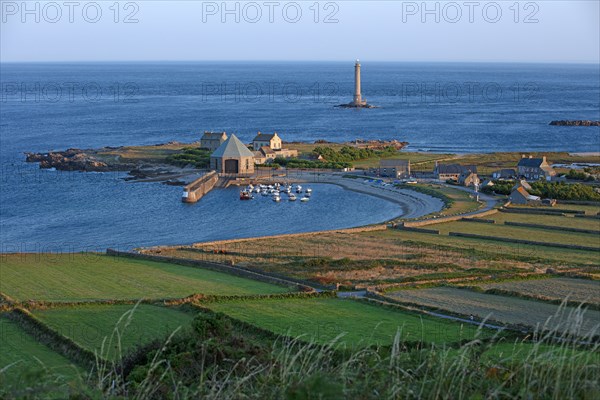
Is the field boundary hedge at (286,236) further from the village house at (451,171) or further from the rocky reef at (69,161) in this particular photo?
the rocky reef at (69,161)

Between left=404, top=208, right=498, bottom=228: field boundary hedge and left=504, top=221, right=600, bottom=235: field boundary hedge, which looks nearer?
left=504, top=221, right=600, bottom=235: field boundary hedge

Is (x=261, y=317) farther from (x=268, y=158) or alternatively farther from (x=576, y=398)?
(x=268, y=158)

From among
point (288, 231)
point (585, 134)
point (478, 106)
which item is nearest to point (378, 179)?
point (288, 231)

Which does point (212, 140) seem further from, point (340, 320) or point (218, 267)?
point (340, 320)

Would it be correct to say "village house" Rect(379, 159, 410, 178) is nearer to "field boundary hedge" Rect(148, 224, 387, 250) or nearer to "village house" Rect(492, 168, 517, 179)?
"village house" Rect(492, 168, 517, 179)

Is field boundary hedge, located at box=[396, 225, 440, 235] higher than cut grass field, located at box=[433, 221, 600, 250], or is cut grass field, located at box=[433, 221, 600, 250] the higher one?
field boundary hedge, located at box=[396, 225, 440, 235]

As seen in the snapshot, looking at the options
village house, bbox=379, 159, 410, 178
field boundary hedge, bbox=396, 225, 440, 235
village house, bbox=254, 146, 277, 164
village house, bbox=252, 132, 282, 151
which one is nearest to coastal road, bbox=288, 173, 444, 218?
village house, bbox=379, 159, 410, 178

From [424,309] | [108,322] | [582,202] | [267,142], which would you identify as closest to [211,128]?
[267,142]
